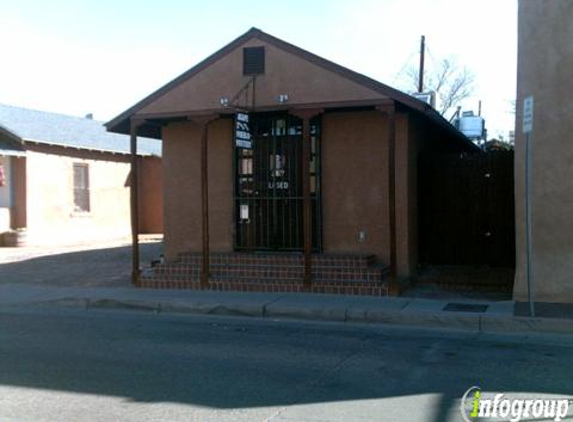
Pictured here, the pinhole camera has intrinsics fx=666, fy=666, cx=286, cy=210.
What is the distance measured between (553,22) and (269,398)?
7283 mm

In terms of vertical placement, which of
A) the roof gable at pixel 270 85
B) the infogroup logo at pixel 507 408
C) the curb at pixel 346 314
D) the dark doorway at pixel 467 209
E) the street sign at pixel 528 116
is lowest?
the infogroup logo at pixel 507 408

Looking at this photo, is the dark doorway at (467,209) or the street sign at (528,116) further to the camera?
the dark doorway at (467,209)

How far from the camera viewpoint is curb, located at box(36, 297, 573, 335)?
882 centimetres

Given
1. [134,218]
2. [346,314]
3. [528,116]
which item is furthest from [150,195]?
[528,116]

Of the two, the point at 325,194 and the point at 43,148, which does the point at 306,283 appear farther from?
the point at 43,148

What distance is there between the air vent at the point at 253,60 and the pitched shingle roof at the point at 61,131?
36.8 feet

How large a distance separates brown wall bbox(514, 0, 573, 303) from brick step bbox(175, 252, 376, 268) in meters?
2.74

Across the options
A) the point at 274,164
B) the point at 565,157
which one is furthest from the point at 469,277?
the point at 274,164

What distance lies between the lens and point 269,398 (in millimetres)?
5797

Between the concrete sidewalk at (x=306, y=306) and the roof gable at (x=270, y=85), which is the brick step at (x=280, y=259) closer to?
the concrete sidewalk at (x=306, y=306)

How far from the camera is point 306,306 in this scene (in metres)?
10.1

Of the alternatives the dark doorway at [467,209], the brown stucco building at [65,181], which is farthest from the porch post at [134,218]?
the brown stucco building at [65,181]

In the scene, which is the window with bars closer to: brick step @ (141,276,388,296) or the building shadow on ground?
the building shadow on ground

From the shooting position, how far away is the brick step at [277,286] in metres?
11.0
